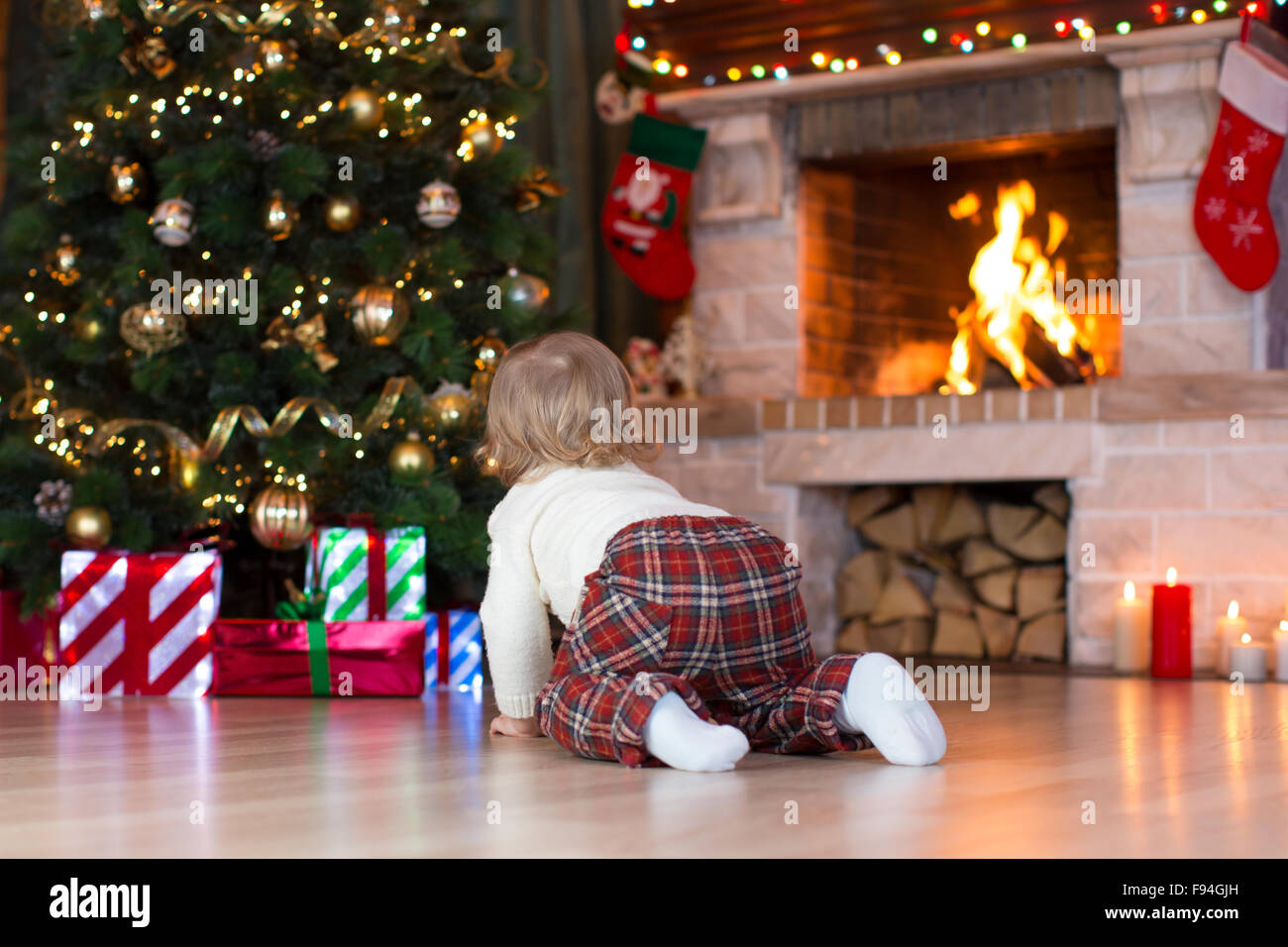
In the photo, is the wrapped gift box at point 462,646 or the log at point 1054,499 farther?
the log at point 1054,499

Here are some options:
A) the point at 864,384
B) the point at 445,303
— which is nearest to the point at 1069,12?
the point at 864,384

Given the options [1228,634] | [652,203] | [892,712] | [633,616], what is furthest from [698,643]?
[652,203]

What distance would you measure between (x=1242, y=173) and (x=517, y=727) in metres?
Result: 2.25

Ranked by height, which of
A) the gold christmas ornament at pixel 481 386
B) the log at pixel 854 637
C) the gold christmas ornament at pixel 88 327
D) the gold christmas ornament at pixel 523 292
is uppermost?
the gold christmas ornament at pixel 523 292

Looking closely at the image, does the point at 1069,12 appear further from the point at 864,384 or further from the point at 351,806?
the point at 351,806

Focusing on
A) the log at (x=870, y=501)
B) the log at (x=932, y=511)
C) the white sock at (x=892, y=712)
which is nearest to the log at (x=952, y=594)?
the log at (x=932, y=511)

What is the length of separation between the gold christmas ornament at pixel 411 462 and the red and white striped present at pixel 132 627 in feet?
1.37

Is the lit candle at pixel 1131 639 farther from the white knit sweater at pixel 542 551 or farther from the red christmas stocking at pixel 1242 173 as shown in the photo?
the white knit sweater at pixel 542 551

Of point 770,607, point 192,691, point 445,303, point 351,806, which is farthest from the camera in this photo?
point 445,303

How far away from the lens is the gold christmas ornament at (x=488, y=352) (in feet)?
10.2

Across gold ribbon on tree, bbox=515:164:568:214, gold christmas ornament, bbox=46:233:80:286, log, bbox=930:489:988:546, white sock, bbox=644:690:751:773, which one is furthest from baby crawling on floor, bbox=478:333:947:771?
log, bbox=930:489:988:546

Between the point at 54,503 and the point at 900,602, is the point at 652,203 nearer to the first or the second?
the point at 900,602
